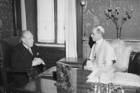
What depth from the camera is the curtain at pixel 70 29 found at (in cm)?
465

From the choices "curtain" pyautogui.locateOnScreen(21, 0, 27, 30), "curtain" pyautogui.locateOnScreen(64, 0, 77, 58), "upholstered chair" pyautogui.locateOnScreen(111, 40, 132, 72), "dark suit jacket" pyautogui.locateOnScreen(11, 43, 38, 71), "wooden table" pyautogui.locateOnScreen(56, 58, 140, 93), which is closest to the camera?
"wooden table" pyautogui.locateOnScreen(56, 58, 140, 93)

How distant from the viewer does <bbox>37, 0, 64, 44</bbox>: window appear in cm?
489

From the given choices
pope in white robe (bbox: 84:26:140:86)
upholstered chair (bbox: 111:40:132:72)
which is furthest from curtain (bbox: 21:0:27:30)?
upholstered chair (bbox: 111:40:132:72)

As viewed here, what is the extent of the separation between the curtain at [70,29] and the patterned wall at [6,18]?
46.3 inches

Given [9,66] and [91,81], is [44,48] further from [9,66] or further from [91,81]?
[91,81]

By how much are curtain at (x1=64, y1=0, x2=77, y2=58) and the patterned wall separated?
118 centimetres

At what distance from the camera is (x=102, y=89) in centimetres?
240

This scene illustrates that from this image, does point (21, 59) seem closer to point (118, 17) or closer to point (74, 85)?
point (74, 85)

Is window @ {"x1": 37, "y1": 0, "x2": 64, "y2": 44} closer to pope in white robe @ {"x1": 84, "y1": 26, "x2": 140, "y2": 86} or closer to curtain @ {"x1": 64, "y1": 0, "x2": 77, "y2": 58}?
curtain @ {"x1": 64, "y1": 0, "x2": 77, "y2": 58}

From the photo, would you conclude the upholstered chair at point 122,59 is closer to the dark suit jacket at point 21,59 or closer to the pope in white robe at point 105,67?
the pope in white robe at point 105,67

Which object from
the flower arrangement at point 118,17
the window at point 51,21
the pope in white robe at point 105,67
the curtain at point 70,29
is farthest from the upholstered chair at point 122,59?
the window at point 51,21

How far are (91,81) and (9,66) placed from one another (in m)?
1.34

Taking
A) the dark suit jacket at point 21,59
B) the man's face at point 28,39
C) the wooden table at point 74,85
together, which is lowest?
the wooden table at point 74,85

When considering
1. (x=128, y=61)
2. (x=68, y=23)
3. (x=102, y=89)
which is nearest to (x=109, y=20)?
(x=68, y=23)
